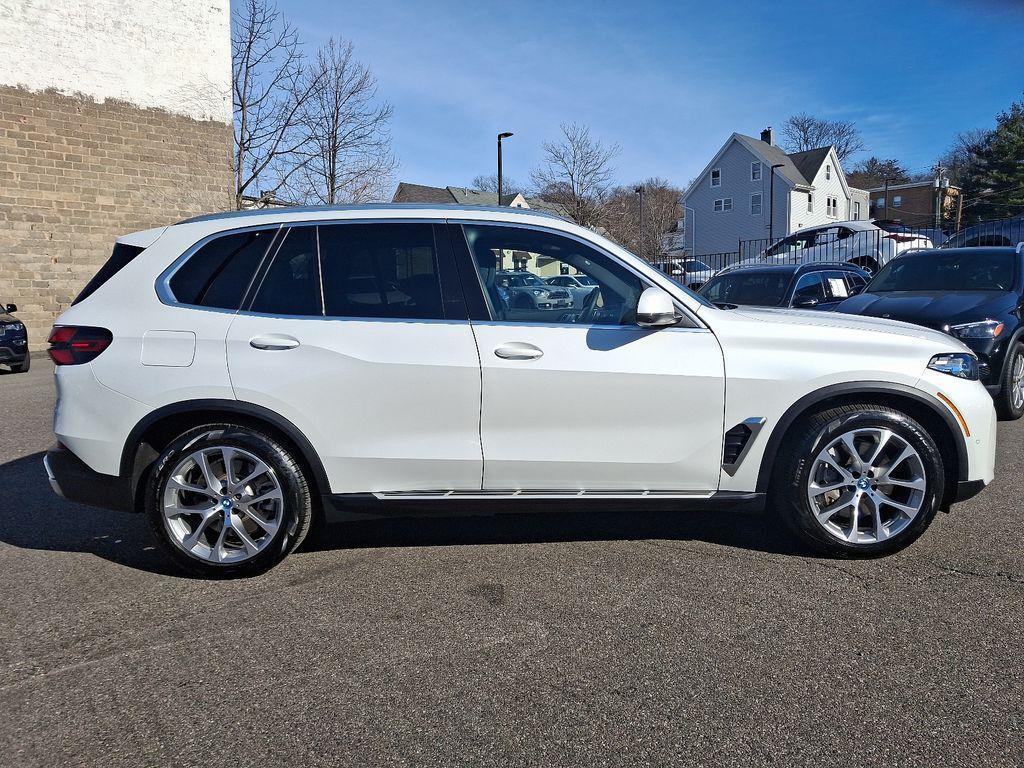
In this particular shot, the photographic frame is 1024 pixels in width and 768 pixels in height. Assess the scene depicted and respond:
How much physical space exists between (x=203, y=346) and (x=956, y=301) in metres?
6.98

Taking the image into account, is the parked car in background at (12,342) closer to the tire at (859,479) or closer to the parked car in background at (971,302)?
the parked car in background at (971,302)

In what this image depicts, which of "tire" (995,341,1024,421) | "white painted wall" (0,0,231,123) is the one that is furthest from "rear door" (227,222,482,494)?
"white painted wall" (0,0,231,123)

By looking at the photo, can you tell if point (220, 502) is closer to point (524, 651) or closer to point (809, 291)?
point (524, 651)

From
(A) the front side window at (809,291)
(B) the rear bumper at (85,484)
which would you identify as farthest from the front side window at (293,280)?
(A) the front side window at (809,291)

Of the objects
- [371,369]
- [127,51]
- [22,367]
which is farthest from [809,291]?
[127,51]

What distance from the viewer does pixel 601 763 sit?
2268mm

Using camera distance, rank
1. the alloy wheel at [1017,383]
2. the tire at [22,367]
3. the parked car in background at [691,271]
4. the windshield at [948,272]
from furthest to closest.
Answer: the parked car in background at [691,271] → the tire at [22,367] → the windshield at [948,272] → the alloy wheel at [1017,383]

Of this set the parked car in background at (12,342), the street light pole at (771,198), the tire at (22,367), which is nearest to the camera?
the parked car in background at (12,342)

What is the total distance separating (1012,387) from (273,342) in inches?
274

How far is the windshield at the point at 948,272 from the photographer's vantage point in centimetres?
802

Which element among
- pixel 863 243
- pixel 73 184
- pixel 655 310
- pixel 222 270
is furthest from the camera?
pixel 863 243

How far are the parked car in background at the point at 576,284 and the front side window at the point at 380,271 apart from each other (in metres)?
0.60

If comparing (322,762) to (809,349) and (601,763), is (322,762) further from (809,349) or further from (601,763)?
(809,349)

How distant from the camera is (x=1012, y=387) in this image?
7.25 metres
